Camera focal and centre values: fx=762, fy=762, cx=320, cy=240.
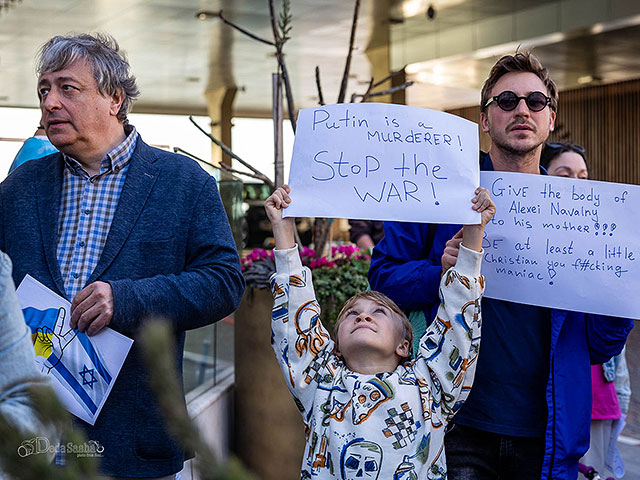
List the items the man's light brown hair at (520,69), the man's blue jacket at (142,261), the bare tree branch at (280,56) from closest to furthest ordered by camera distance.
→ the man's blue jacket at (142,261)
the man's light brown hair at (520,69)
the bare tree branch at (280,56)

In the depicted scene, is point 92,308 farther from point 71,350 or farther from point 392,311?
point 392,311

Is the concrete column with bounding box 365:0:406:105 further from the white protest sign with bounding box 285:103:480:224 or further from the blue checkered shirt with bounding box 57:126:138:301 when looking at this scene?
the blue checkered shirt with bounding box 57:126:138:301

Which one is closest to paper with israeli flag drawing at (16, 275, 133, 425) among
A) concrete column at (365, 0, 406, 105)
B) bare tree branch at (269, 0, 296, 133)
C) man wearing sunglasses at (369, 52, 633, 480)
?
man wearing sunglasses at (369, 52, 633, 480)

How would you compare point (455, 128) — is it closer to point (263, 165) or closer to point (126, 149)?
point (126, 149)

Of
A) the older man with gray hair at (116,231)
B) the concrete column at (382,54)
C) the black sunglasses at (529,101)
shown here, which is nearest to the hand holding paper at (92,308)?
the older man with gray hair at (116,231)

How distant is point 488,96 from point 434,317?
0.61 meters

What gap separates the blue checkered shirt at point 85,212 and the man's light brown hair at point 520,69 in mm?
971

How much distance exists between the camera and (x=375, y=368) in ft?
5.90

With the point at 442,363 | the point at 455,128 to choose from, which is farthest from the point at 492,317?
the point at 455,128

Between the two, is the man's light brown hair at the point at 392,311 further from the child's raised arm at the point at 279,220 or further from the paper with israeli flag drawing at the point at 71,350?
the paper with israeli flag drawing at the point at 71,350

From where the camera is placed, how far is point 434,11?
12.3 metres

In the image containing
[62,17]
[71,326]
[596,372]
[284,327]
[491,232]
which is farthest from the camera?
[62,17]

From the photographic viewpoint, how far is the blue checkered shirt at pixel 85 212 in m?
1.81

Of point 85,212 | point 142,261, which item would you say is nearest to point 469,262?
point 142,261
